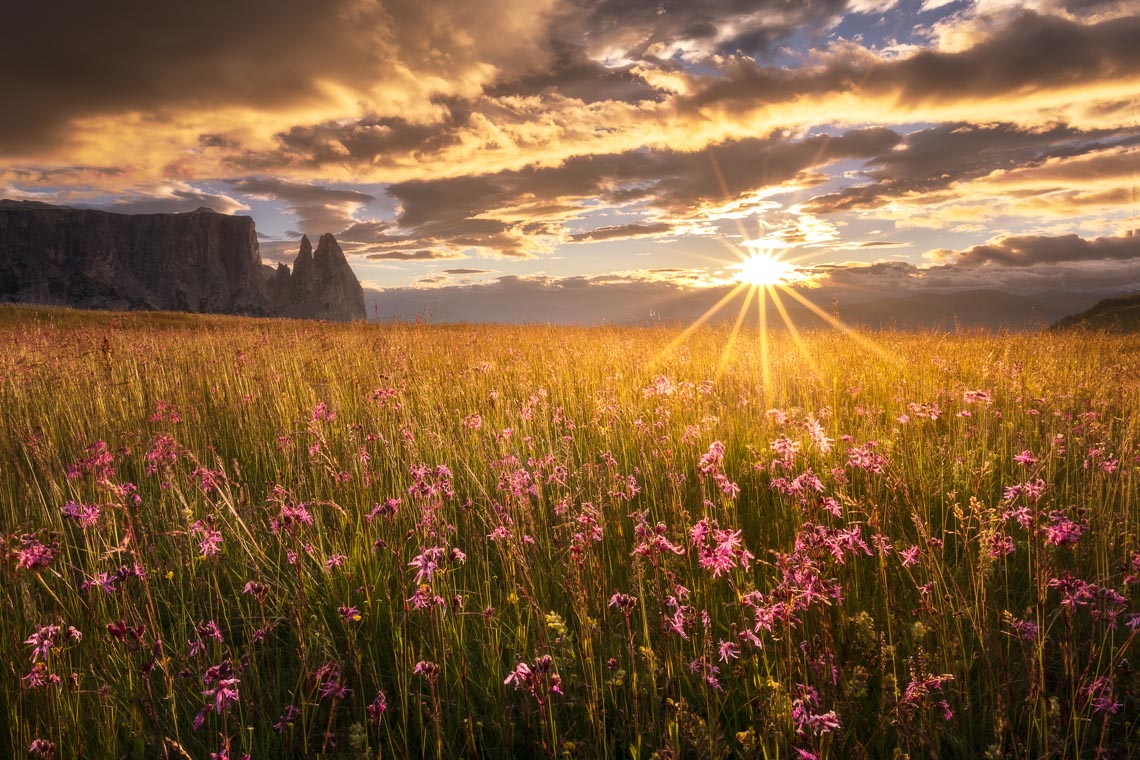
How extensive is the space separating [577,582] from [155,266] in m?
165

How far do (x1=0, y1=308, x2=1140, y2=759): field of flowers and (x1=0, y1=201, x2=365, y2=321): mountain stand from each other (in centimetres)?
13715

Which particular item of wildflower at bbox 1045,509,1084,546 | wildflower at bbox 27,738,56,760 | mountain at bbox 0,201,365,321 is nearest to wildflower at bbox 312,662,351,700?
wildflower at bbox 27,738,56,760

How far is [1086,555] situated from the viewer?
2.67 m

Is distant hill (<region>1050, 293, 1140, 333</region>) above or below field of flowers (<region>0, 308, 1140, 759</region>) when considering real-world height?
above

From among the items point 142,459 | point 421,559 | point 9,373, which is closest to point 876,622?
point 421,559

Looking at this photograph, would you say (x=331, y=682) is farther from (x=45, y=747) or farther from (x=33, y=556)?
(x=33, y=556)

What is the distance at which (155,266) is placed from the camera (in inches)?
5143

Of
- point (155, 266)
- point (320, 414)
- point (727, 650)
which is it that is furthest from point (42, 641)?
point (155, 266)

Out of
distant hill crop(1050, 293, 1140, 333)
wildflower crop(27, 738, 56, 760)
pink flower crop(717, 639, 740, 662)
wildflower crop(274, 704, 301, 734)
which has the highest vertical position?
distant hill crop(1050, 293, 1140, 333)

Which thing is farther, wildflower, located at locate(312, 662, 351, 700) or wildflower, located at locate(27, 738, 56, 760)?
wildflower, located at locate(312, 662, 351, 700)

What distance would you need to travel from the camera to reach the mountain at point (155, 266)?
119750 millimetres

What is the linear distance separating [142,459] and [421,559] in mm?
4086

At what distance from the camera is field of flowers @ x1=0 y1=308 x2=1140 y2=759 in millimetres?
1618

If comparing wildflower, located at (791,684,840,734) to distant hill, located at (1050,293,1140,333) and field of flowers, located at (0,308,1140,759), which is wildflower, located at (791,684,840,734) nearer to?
field of flowers, located at (0,308,1140,759)
